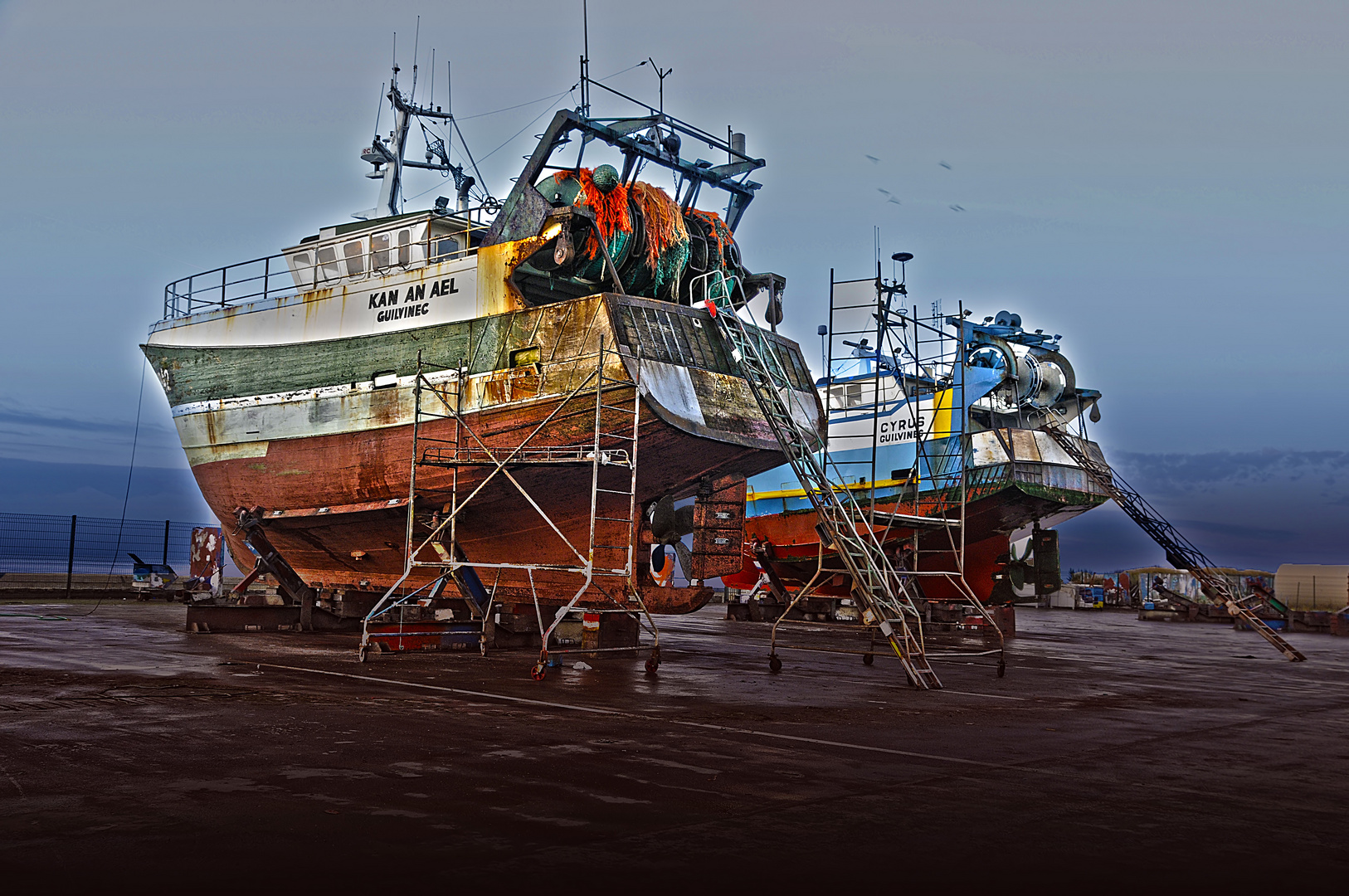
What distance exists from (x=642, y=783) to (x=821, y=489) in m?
8.43

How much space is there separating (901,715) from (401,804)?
5.02 m

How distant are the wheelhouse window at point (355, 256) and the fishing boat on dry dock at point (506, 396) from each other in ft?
0.13

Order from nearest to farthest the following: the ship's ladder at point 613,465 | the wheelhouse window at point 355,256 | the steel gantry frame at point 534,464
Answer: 1. the ship's ladder at point 613,465
2. the steel gantry frame at point 534,464
3. the wheelhouse window at point 355,256

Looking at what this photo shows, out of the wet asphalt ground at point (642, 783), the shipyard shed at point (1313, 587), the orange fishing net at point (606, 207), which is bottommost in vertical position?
the wet asphalt ground at point (642, 783)

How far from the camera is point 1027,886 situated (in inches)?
153

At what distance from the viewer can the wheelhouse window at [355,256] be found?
62.4ft

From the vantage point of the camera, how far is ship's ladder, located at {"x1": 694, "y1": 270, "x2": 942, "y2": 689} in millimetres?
12039

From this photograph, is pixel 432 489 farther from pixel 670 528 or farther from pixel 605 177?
pixel 605 177

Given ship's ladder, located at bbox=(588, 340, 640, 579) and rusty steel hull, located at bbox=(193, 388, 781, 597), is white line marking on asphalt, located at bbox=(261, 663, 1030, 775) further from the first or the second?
rusty steel hull, located at bbox=(193, 388, 781, 597)

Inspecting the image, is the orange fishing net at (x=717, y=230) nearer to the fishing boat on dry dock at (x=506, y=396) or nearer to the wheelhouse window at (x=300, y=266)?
the fishing boat on dry dock at (x=506, y=396)

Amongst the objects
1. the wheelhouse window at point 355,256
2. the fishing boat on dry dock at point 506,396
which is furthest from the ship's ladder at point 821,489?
the wheelhouse window at point 355,256

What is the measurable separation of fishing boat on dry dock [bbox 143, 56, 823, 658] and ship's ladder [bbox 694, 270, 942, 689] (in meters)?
0.33

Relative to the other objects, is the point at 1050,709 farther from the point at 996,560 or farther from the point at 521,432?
the point at 996,560

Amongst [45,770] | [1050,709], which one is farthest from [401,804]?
[1050,709]
